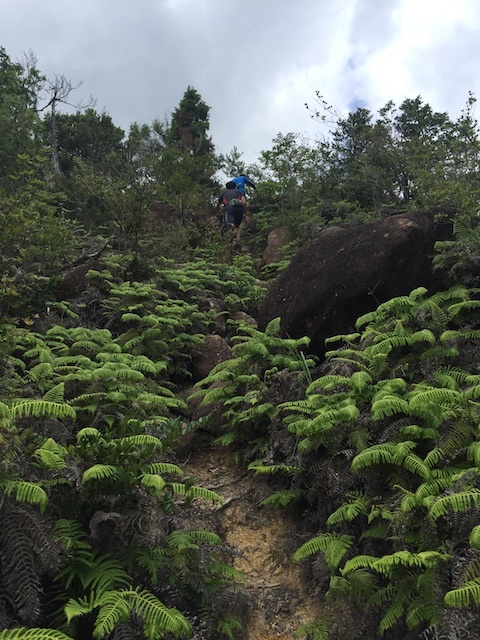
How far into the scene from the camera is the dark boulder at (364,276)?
8281 millimetres

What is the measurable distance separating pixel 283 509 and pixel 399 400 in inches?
77.8

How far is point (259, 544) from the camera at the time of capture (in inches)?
208

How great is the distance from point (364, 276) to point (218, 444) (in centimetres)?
387

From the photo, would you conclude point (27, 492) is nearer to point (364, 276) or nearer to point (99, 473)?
point (99, 473)

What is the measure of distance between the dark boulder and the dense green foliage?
1.25ft

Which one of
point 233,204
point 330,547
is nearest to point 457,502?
point 330,547

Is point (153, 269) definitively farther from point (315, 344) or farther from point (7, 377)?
point (7, 377)

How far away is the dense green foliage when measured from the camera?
3.43 m

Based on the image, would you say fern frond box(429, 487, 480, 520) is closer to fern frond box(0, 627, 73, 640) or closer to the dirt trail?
the dirt trail

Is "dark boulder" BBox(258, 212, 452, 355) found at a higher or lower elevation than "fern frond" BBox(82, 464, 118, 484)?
higher

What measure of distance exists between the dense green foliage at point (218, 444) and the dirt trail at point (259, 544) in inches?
7.2

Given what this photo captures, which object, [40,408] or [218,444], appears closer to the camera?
[40,408]

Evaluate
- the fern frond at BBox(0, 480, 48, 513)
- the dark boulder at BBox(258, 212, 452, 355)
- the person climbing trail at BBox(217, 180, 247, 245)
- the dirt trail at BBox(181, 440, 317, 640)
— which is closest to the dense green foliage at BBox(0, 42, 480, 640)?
the fern frond at BBox(0, 480, 48, 513)

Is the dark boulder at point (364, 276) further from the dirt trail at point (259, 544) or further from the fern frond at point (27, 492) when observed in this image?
the fern frond at point (27, 492)
